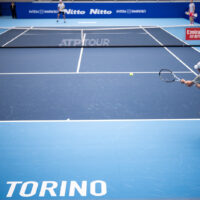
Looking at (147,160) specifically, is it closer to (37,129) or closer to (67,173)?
(67,173)

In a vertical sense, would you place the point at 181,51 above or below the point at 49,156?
above

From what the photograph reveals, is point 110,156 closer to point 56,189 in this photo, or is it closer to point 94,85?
point 56,189

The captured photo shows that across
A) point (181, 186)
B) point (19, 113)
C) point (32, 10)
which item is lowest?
point (181, 186)

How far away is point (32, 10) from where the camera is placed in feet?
78.5

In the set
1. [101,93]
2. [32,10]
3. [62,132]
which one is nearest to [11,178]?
[62,132]

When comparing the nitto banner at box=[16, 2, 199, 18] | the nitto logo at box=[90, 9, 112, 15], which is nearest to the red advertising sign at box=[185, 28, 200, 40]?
the nitto banner at box=[16, 2, 199, 18]

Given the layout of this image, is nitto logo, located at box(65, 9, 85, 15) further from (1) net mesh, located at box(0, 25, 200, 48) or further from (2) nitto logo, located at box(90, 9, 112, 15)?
(1) net mesh, located at box(0, 25, 200, 48)

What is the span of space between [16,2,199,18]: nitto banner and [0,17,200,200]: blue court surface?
608 inches

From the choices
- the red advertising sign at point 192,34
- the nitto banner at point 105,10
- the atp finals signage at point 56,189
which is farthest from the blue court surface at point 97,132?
the nitto banner at point 105,10

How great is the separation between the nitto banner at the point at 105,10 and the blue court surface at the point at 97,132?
15.5 meters

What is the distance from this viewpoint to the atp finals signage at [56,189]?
11.9 ft

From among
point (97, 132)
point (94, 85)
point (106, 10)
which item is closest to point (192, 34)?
point (94, 85)

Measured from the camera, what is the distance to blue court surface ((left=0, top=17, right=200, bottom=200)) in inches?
149

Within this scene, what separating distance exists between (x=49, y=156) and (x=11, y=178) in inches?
31.0
